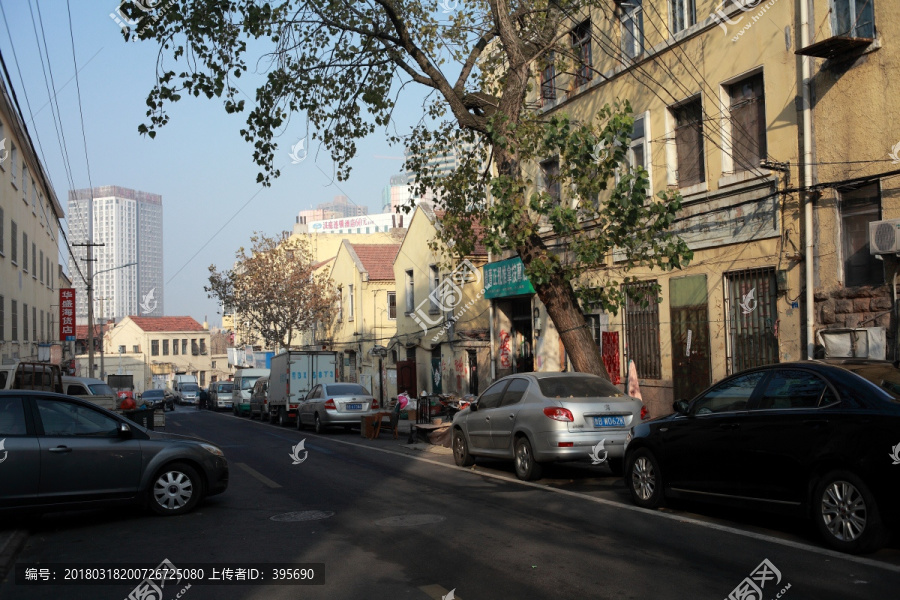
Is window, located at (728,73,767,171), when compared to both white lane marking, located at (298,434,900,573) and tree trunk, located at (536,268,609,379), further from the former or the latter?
white lane marking, located at (298,434,900,573)

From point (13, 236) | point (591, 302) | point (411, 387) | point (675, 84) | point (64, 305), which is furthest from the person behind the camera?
point (64, 305)

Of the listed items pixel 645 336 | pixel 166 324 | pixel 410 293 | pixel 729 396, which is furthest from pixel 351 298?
pixel 166 324

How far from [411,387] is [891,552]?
2825 cm

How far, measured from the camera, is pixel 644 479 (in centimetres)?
909

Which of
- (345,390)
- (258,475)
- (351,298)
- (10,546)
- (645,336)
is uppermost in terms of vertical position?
(351,298)

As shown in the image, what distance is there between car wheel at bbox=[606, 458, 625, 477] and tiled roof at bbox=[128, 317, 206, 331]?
89124 millimetres

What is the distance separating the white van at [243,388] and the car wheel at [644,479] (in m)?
32.6

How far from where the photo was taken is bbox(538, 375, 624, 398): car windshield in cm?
1136

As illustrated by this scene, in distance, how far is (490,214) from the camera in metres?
12.8

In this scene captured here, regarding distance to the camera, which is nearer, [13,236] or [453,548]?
[453,548]

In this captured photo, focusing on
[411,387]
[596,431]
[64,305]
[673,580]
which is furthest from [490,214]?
[64,305]

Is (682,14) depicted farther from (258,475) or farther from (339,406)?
(339,406)

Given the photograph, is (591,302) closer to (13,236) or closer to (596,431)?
(596,431)

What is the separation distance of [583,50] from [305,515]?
51.9 feet
